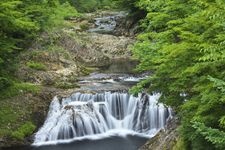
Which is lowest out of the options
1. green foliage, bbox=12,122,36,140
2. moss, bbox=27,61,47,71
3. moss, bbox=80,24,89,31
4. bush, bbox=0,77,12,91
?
green foliage, bbox=12,122,36,140

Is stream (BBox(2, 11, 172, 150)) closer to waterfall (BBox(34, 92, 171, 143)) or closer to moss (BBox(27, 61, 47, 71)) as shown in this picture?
waterfall (BBox(34, 92, 171, 143))

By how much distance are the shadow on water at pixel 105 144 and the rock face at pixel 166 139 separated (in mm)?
3346

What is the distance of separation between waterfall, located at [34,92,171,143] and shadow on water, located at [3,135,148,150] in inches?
29.0

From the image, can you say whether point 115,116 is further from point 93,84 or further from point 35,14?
point 35,14

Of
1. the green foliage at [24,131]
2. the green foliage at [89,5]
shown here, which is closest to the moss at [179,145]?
the green foliage at [24,131]

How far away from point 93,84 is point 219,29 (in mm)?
12710

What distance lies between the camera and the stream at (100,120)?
57.7ft

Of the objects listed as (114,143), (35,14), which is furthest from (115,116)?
(35,14)

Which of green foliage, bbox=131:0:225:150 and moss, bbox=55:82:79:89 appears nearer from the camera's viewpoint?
green foliage, bbox=131:0:225:150

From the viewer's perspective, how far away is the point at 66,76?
22844 mm

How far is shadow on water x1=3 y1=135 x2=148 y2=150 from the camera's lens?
16.8 metres

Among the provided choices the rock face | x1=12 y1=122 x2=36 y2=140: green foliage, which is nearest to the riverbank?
x1=12 y1=122 x2=36 y2=140: green foliage

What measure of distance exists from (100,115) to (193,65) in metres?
9.71

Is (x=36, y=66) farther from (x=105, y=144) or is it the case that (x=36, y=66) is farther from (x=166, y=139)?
(x=166, y=139)
